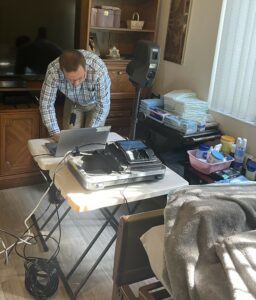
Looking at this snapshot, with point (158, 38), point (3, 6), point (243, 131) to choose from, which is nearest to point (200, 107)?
point (243, 131)

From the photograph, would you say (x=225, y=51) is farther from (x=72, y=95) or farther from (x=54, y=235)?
(x=54, y=235)

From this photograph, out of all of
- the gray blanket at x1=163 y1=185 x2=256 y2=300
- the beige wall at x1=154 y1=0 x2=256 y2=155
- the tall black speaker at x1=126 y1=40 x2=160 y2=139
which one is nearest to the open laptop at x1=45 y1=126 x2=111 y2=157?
the tall black speaker at x1=126 y1=40 x2=160 y2=139

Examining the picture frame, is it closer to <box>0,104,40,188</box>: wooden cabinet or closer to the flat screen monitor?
the flat screen monitor

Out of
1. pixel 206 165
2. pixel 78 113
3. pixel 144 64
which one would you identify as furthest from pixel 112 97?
pixel 206 165

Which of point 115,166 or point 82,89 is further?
point 82,89

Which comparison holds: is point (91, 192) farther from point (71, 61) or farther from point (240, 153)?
point (240, 153)

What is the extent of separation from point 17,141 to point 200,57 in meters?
1.55

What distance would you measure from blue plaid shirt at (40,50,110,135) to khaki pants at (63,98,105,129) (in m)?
A: 0.09

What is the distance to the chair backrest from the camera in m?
1.52

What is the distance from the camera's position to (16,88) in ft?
9.15

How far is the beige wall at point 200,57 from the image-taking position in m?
2.62

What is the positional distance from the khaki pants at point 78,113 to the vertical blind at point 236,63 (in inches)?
36.7

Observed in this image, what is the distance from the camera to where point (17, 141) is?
286 centimetres

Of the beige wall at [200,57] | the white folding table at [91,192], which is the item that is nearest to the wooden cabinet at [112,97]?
the beige wall at [200,57]
